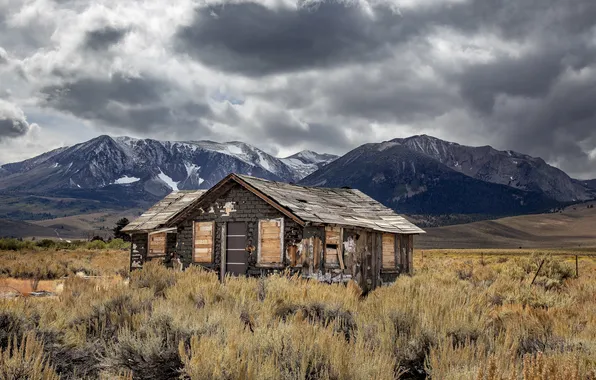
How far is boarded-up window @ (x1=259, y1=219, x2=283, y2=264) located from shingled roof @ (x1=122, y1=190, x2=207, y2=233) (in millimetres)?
6906

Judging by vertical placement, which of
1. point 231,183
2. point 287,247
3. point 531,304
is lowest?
point 531,304

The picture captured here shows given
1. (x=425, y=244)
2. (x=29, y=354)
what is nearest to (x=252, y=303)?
(x=29, y=354)

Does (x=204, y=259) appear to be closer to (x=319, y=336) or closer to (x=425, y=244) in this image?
(x=319, y=336)

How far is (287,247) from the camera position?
60.0 ft

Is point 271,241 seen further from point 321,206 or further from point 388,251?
point 388,251

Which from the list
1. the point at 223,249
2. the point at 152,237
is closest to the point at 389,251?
the point at 223,249

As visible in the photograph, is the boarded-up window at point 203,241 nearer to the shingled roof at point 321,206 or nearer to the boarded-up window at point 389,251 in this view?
the shingled roof at point 321,206

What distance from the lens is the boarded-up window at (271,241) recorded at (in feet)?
60.3

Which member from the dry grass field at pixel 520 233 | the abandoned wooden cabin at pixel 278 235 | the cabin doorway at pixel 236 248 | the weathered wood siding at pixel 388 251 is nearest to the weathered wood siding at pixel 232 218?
the abandoned wooden cabin at pixel 278 235

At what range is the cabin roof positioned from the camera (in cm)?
1855

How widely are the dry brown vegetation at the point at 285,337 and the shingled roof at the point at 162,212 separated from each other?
1541cm

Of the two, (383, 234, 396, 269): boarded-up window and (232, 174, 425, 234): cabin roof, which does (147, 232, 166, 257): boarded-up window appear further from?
(383, 234, 396, 269): boarded-up window

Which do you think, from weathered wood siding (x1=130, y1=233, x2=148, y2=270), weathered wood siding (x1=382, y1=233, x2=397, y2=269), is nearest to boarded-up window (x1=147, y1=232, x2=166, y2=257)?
weathered wood siding (x1=130, y1=233, x2=148, y2=270)

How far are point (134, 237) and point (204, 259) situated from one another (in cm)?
870
